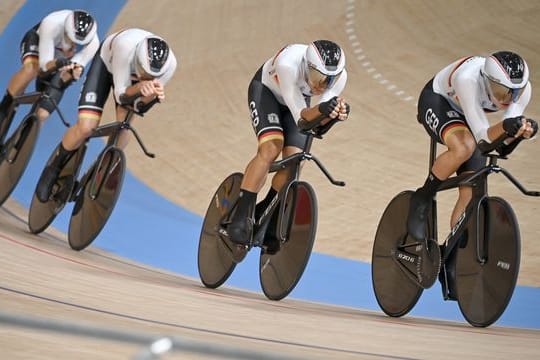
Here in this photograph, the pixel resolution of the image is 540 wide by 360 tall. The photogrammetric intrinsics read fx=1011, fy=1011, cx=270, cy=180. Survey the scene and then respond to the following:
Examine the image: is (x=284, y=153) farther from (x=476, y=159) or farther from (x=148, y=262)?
(x=148, y=262)

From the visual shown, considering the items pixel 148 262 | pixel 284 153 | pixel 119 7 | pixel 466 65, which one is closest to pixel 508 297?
pixel 466 65

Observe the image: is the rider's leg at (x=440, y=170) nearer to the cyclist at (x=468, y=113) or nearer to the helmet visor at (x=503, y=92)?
the cyclist at (x=468, y=113)

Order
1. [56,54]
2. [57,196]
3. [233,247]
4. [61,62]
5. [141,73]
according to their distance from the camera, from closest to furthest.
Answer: [233,247], [141,73], [57,196], [61,62], [56,54]

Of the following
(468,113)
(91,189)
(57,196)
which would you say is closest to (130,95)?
(91,189)

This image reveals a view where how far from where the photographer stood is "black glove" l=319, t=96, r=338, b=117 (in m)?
4.13

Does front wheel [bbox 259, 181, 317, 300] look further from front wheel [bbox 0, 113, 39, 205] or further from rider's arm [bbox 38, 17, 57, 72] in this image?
rider's arm [bbox 38, 17, 57, 72]

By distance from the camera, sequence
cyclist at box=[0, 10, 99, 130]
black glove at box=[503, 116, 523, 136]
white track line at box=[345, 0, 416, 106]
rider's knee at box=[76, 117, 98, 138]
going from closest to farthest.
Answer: black glove at box=[503, 116, 523, 136]
rider's knee at box=[76, 117, 98, 138]
cyclist at box=[0, 10, 99, 130]
white track line at box=[345, 0, 416, 106]

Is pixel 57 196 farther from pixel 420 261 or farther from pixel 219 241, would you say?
pixel 420 261

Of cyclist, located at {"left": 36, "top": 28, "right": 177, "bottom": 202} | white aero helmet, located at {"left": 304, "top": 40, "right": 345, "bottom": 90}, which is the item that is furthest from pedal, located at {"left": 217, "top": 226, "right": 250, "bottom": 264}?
white aero helmet, located at {"left": 304, "top": 40, "right": 345, "bottom": 90}

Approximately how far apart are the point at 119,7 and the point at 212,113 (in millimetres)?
2595

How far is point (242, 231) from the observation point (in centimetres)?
456

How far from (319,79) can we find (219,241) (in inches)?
39.7

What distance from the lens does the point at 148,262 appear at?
5941 mm

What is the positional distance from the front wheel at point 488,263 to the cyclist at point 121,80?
1757 millimetres
